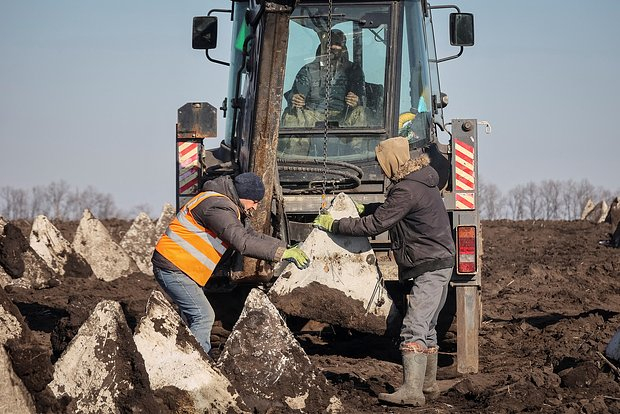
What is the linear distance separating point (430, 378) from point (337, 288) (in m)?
0.92

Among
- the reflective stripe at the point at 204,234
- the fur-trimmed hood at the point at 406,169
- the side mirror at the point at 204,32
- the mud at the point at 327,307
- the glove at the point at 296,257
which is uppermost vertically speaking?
the side mirror at the point at 204,32

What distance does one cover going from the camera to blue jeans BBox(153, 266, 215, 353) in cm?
750

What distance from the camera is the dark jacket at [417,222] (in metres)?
7.43

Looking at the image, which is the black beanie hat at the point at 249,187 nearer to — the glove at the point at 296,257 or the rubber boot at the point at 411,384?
the glove at the point at 296,257

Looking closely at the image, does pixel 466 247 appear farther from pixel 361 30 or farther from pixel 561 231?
pixel 561 231

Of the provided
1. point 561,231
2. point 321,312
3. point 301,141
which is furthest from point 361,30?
point 561,231

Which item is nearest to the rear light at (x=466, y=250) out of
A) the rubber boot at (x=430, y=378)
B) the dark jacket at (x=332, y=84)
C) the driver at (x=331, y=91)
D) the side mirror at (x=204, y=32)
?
the rubber boot at (x=430, y=378)

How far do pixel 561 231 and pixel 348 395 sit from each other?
15.6 meters

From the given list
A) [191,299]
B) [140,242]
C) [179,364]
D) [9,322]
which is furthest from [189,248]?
[140,242]

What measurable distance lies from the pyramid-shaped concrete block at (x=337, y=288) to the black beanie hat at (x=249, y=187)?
688 mm

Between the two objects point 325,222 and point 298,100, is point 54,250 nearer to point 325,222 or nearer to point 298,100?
point 298,100

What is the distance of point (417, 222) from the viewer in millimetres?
7488

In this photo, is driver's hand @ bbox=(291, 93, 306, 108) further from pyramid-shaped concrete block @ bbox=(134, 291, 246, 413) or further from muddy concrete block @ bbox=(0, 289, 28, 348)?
muddy concrete block @ bbox=(0, 289, 28, 348)

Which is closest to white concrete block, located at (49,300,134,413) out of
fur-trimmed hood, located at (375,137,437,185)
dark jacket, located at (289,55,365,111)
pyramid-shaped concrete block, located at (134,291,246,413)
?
pyramid-shaped concrete block, located at (134,291,246,413)
